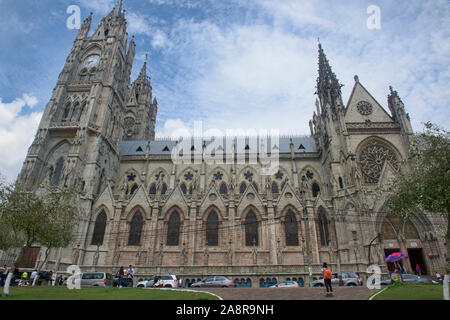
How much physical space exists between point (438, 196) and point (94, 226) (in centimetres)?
3201

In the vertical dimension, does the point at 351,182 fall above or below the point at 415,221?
above

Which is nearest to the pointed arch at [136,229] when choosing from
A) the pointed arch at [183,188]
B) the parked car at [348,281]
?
the pointed arch at [183,188]

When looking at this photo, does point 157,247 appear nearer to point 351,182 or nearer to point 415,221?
point 351,182

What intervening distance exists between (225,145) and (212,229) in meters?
18.0

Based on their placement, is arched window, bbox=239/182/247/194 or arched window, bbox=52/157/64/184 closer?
arched window, bbox=52/157/64/184

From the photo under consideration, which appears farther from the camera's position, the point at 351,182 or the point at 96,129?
the point at 96,129

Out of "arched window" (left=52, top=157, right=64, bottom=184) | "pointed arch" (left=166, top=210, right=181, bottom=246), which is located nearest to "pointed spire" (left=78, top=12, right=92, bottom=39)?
"arched window" (left=52, top=157, right=64, bottom=184)

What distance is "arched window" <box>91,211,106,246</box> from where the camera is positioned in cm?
3010

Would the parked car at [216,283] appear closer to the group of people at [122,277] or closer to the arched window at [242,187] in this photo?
the group of people at [122,277]

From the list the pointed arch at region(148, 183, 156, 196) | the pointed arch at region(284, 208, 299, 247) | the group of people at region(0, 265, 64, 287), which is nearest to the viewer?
the group of people at region(0, 265, 64, 287)

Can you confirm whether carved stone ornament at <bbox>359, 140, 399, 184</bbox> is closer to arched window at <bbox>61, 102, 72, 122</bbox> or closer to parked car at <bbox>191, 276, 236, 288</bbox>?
parked car at <bbox>191, 276, 236, 288</bbox>

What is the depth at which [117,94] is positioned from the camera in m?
41.6

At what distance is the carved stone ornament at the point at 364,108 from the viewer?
3462cm
